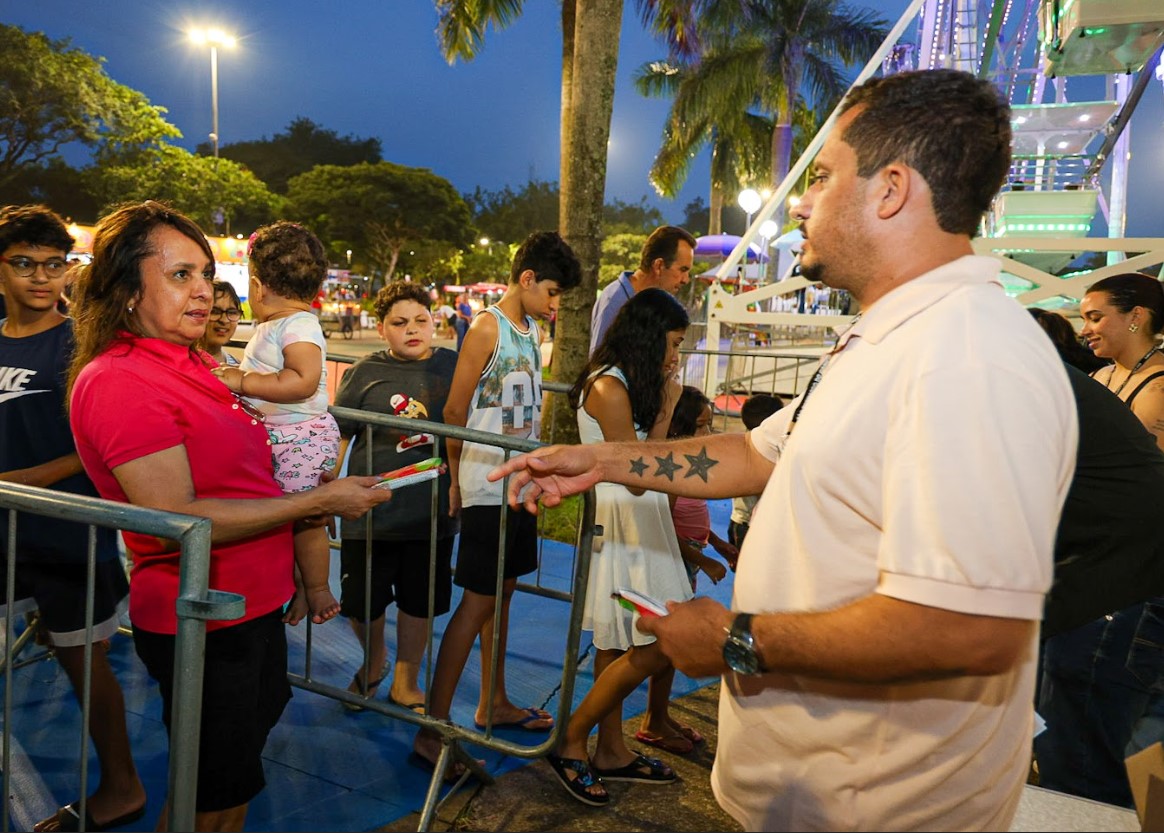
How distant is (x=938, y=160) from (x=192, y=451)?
1835 millimetres

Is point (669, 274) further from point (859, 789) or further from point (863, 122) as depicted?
point (859, 789)

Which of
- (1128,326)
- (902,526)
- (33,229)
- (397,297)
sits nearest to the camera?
(902,526)

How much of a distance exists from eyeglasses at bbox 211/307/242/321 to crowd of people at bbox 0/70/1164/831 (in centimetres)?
2

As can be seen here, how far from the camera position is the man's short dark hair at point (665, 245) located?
4.98 metres

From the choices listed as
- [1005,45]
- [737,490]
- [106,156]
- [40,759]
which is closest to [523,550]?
[737,490]

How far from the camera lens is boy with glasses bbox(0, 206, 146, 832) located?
2.88m

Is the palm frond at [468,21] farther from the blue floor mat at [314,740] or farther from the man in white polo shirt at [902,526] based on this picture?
the man in white polo shirt at [902,526]

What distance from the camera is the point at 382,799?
3176 mm

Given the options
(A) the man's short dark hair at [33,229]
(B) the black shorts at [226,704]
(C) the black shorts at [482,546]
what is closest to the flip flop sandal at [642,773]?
(C) the black shorts at [482,546]

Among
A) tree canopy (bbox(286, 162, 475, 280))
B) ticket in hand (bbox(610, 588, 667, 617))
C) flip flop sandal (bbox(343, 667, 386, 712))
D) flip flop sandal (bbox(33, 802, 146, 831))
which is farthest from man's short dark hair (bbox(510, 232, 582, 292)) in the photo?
tree canopy (bbox(286, 162, 475, 280))

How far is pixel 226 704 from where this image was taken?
7.11 ft

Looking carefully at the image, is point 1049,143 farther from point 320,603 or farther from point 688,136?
point 320,603

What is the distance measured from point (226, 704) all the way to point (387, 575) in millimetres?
1651

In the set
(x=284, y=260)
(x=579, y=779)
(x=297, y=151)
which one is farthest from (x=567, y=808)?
(x=297, y=151)
